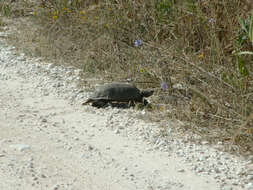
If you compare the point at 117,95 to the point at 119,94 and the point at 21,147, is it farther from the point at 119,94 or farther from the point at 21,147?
the point at 21,147

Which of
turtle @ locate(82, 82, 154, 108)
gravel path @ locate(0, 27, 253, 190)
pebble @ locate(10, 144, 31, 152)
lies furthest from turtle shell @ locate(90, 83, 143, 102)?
pebble @ locate(10, 144, 31, 152)

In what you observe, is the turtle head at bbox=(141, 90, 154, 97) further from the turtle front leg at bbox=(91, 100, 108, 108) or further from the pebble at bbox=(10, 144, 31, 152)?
the pebble at bbox=(10, 144, 31, 152)

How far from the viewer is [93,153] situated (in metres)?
3.86

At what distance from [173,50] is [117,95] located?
3.20ft

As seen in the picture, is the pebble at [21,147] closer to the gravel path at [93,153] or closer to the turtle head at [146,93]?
the gravel path at [93,153]

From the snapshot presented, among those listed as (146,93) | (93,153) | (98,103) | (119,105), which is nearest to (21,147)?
(93,153)

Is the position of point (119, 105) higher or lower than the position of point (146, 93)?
lower

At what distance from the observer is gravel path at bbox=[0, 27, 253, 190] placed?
3379 millimetres

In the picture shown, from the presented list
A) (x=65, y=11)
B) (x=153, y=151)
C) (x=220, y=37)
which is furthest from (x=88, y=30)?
(x=153, y=151)

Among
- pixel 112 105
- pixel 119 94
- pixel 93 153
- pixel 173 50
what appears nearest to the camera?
pixel 93 153

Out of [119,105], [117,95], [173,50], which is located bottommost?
[119,105]

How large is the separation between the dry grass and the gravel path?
330mm

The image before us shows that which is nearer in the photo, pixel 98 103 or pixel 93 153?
pixel 93 153

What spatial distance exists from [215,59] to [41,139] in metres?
2.09
